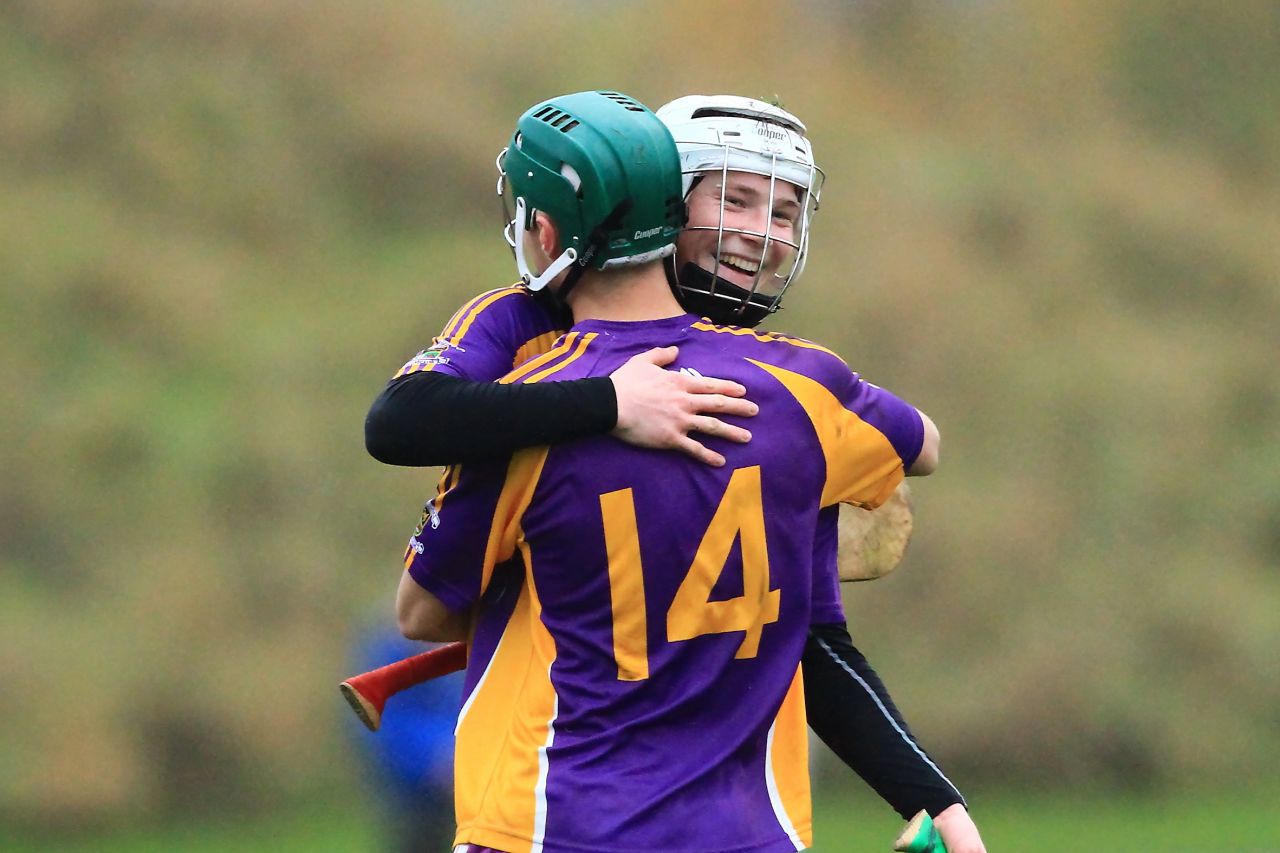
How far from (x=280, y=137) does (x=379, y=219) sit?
0.57 meters

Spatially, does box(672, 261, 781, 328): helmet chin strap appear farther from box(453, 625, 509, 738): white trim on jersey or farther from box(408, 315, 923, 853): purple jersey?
box(453, 625, 509, 738): white trim on jersey

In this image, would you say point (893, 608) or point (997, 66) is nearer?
point (893, 608)

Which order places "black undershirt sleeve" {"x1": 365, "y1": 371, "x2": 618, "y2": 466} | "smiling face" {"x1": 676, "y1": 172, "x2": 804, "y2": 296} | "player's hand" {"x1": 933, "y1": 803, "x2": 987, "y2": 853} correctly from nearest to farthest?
"black undershirt sleeve" {"x1": 365, "y1": 371, "x2": 618, "y2": 466} < "player's hand" {"x1": 933, "y1": 803, "x2": 987, "y2": 853} < "smiling face" {"x1": 676, "y1": 172, "x2": 804, "y2": 296}

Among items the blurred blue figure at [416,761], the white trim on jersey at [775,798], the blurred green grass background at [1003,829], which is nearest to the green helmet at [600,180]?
the white trim on jersey at [775,798]

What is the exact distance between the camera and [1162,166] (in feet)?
27.2

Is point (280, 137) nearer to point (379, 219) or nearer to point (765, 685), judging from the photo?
point (379, 219)

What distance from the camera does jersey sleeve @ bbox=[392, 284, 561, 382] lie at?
A: 6.61ft

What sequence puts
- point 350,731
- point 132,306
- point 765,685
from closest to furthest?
point 765,685 < point 350,731 < point 132,306

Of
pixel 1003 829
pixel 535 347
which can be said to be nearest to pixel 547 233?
pixel 535 347

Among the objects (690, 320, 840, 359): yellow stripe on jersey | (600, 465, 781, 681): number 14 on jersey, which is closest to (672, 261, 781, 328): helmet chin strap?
(690, 320, 840, 359): yellow stripe on jersey

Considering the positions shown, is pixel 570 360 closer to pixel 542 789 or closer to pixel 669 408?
pixel 669 408

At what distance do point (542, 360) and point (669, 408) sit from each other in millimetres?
183

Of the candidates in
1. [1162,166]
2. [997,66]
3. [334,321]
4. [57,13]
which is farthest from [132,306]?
[1162,166]

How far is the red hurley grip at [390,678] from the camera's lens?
7.39 ft
